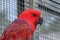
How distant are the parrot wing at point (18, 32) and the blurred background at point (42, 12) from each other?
86 centimetres

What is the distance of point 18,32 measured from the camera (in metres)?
2.46

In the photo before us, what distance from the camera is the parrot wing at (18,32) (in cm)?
246

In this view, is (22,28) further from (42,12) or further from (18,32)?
(42,12)

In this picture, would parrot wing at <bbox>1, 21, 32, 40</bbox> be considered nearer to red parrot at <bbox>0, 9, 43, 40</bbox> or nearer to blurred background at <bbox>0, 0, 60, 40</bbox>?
red parrot at <bbox>0, 9, 43, 40</bbox>

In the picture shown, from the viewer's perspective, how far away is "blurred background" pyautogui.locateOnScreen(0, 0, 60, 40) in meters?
3.41

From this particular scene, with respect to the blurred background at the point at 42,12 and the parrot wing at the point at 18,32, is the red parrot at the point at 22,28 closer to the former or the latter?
the parrot wing at the point at 18,32

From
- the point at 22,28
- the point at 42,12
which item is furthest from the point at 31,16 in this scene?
the point at 42,12

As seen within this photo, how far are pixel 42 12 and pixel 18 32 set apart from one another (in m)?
1.03

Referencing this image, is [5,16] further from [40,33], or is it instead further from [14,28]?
[14,28]

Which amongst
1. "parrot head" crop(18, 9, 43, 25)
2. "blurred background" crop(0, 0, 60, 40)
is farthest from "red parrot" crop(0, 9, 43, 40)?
"blurred background" crop(0, 0, 60, 40)

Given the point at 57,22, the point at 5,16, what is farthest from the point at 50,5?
the point at 5,16

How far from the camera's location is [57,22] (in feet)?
11.9

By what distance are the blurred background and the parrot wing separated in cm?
86

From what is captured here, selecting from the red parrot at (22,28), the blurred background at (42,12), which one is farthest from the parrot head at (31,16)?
the blurred background at (42,12)
